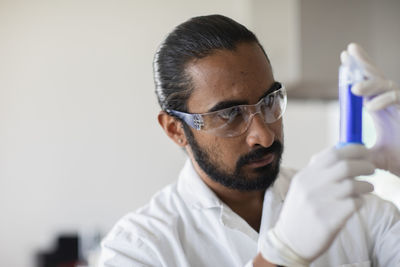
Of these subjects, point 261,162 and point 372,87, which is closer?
point 372,87

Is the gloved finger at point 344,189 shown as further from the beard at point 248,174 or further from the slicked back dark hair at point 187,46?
the slicked back dark hair at point 187,46

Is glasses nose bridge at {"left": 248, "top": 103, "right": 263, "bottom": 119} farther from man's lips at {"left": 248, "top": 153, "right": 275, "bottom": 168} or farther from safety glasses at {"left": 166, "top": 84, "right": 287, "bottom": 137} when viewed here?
man's lips at {"left": 248, "top": 153, "right": 275, "bottom": 168}

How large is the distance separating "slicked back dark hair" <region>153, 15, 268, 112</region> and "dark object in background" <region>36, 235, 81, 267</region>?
2480mm

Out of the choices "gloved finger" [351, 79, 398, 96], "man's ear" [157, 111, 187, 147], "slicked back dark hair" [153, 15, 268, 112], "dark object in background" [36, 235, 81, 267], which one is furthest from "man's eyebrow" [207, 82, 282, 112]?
"dark object in background" [36, 235, 81, 267]

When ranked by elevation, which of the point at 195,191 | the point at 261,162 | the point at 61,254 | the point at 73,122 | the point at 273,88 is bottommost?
the point at 61,254

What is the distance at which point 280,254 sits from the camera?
1.09 metres

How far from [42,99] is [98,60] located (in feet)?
1.86

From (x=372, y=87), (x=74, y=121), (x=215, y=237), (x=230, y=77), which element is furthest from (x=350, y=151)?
(x=74, y=121)

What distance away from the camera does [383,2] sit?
3707 millimetres

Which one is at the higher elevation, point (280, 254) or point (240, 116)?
point (240, 116)

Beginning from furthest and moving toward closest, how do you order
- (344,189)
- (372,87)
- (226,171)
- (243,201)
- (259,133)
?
(243,201), (226,171), (259,133), (372,87), (344,189)

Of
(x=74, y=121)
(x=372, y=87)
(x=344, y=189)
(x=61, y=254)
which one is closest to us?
(x=344, y=189)

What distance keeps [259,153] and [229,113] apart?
0.48 ft

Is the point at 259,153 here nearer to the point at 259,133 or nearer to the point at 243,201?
the point at 259,133
